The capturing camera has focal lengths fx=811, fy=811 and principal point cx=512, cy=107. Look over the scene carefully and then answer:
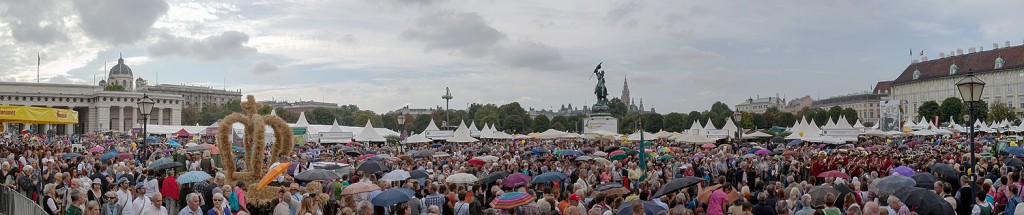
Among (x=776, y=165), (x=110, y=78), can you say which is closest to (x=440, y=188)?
(x=776, y=165)

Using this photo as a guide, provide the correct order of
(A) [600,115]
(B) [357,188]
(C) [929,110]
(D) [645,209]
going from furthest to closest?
1. (C) [929,110]
2. (A) [600,115]
3. (B) [357,188]
4. (D) [645,209]

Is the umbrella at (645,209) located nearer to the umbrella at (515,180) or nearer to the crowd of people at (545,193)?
the crowd of people at (545,193)

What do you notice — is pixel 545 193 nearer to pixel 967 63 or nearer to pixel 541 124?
pixel 541 124

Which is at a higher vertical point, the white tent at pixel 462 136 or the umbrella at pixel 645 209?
the white tent at pixel 462 136

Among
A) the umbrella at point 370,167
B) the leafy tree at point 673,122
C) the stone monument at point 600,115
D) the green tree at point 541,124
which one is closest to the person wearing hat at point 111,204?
the umbrella at point 370,167

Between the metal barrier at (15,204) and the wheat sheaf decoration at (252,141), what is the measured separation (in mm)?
4093

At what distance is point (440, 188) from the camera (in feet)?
39.1

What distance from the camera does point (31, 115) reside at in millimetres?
22047

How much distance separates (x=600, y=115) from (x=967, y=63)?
268 ft

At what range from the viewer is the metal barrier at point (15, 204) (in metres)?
10.0

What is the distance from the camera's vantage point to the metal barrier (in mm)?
10002

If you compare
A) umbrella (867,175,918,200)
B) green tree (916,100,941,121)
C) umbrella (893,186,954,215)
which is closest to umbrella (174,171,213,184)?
umbrella (893,186,954,215)

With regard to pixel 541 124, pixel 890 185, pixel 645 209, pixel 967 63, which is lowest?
pixel 645 209

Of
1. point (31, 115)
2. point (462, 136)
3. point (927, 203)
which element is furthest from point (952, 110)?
point (31, 115)
